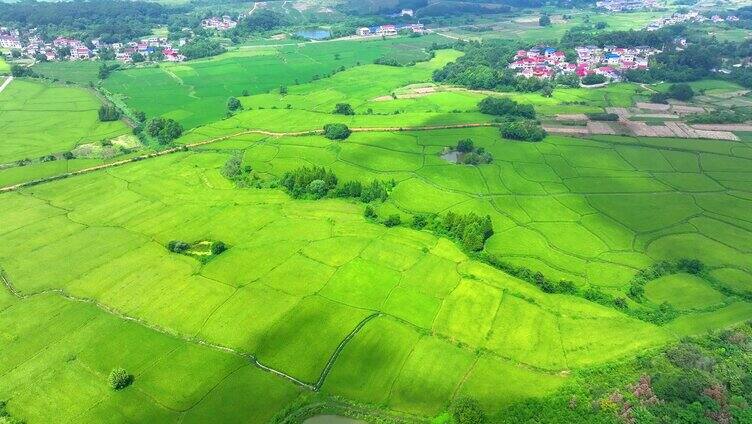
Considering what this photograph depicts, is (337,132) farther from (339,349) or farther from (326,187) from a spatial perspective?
(339,349)

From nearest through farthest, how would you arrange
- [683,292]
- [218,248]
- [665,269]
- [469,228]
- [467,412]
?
[467,412] → [683,292] → [665,269] → [218,248] → [469,228]

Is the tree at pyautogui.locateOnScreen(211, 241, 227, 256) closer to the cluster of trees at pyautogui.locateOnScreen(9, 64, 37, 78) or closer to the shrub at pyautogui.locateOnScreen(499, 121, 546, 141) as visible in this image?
the shrub at pyautogui.locateOnScreen(499, 121, 546, 141)

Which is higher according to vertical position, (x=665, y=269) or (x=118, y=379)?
(x=118, y=379)

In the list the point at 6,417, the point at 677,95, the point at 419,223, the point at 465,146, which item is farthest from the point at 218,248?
the point at 677,95

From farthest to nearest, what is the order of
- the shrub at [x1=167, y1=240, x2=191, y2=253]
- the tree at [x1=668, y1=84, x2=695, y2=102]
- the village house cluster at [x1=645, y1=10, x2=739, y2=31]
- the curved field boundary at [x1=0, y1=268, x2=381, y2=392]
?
the village house cluster at [x1=645, y1=10, x2=739, y2=31], the tree at [x1=668, y1=84, x2=695, y2=102], the shrub at [x1=167, y1=240, x2=191, y2=253], the curved field boundary at [x1=0, y1=268, x2=381, y2=392]

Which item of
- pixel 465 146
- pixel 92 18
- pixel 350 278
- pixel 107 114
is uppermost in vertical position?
pixel 92 18

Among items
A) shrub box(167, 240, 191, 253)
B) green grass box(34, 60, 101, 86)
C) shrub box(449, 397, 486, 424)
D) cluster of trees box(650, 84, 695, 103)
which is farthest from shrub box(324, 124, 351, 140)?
green grass box(34, 60, 101, 86)

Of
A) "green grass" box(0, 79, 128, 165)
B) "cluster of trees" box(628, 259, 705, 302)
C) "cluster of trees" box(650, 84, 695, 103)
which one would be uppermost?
"green grass" box(0, 79, 128, 165)
